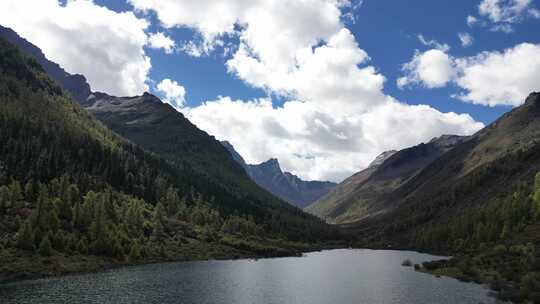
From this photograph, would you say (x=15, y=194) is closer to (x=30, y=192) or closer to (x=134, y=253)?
(x=30, y=192)

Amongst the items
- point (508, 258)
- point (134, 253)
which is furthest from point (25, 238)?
point (508, 258)

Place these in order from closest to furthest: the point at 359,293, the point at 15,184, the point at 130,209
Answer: the point at 359,293
the point at 15,184
the point at 130,209

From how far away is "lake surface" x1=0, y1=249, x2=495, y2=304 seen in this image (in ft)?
294

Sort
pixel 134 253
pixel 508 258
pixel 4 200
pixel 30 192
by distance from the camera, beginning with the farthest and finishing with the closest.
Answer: pixel 30 192 < pixel 134 253 < pixel 4 200 < pixel 508 258

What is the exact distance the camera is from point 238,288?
107250 millimetres

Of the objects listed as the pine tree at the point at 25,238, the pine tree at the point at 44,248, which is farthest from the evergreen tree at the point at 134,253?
the pine tree at the point at 25,238

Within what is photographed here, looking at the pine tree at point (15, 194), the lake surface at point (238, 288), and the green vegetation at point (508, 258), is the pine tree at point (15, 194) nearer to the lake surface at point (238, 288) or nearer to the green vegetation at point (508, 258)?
the lake surface at point (238, 288)

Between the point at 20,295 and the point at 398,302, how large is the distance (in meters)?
73.7

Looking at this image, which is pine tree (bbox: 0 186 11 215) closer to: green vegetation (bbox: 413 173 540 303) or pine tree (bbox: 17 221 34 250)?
pine tree (bbox: 17 221 34 250)

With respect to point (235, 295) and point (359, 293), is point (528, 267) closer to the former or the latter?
point (359, 293)

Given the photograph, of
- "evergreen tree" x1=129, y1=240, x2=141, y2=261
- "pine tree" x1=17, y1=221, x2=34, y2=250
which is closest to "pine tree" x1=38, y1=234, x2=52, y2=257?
"pine tree" x1=17, y1=221, x2=34, y2=250

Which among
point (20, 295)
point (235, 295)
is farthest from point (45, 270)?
point (235, 295)

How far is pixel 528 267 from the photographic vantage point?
356ft

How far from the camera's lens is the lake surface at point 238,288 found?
89562 mm
